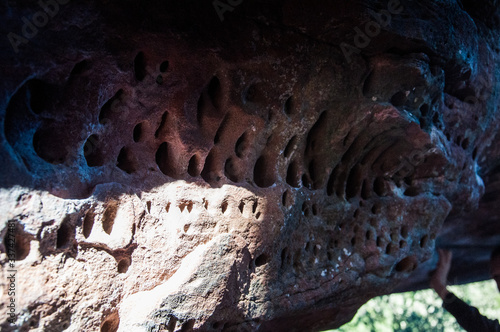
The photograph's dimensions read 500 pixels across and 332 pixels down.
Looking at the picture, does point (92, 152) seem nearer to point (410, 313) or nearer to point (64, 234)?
point (64, 234)

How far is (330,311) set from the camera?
2539 mm

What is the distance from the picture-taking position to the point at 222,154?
1.91 meters

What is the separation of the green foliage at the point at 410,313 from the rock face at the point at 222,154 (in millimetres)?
5120

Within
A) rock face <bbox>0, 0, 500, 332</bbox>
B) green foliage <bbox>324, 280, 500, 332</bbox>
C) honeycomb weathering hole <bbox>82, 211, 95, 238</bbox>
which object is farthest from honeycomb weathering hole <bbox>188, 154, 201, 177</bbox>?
green foliage <bbox>324, 280, 500, 332</bbox>

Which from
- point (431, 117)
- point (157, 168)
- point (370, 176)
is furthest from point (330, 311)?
point (157, 168)

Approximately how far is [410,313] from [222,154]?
7.21 m

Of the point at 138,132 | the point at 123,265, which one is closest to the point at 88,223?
the point at 123,265

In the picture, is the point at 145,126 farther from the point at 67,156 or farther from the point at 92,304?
the point at 92,304

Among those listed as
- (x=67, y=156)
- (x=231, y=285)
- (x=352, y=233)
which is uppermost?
(x=67, y=156)

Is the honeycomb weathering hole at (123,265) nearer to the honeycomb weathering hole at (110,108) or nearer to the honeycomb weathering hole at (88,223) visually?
the honeycomb weathering hole at (88,223)

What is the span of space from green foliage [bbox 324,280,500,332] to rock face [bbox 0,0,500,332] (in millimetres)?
5120

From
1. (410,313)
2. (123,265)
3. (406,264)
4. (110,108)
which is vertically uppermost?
(110,108)

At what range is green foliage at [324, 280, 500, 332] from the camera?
730cm

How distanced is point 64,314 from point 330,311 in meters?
1.64
